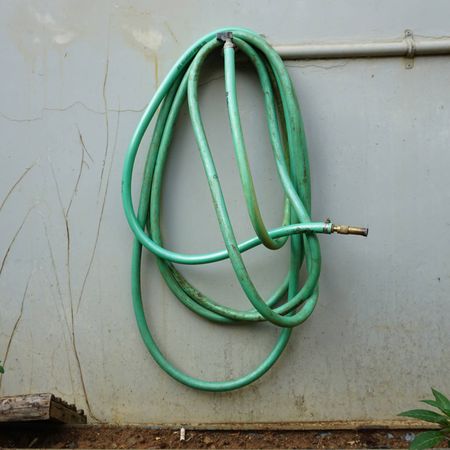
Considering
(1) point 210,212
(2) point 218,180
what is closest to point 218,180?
(2) point 218,180

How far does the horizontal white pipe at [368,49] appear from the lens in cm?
199

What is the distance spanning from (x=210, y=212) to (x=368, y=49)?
737 mm

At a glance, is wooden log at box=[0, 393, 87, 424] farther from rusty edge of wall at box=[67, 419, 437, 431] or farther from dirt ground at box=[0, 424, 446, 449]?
rusty edge of wall at box=[67, 419, 437, 431]

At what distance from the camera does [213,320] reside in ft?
6.66

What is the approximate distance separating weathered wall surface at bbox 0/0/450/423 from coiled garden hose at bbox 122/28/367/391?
7cm

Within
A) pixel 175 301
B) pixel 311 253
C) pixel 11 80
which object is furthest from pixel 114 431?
pixel 11 80

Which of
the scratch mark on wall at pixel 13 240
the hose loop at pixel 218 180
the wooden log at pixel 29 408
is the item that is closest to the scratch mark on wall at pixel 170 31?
the hose loop at pixel 218 180

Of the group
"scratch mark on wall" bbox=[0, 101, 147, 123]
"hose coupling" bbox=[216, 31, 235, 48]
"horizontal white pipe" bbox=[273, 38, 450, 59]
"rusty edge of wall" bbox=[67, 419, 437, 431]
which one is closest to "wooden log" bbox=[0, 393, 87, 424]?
"rusty edge of wall" bbox=[67, 419, 437, 431]

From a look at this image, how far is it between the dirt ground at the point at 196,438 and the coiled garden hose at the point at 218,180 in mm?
161

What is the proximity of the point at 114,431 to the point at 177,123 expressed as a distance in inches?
40.9

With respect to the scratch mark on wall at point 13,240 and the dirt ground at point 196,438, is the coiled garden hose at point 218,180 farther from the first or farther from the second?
the scratch mark on wall at point 13,240

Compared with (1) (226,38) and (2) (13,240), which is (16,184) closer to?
(2) (13,240)

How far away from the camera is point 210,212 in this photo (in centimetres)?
207

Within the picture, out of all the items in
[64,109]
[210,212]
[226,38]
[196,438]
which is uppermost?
[226,38]
